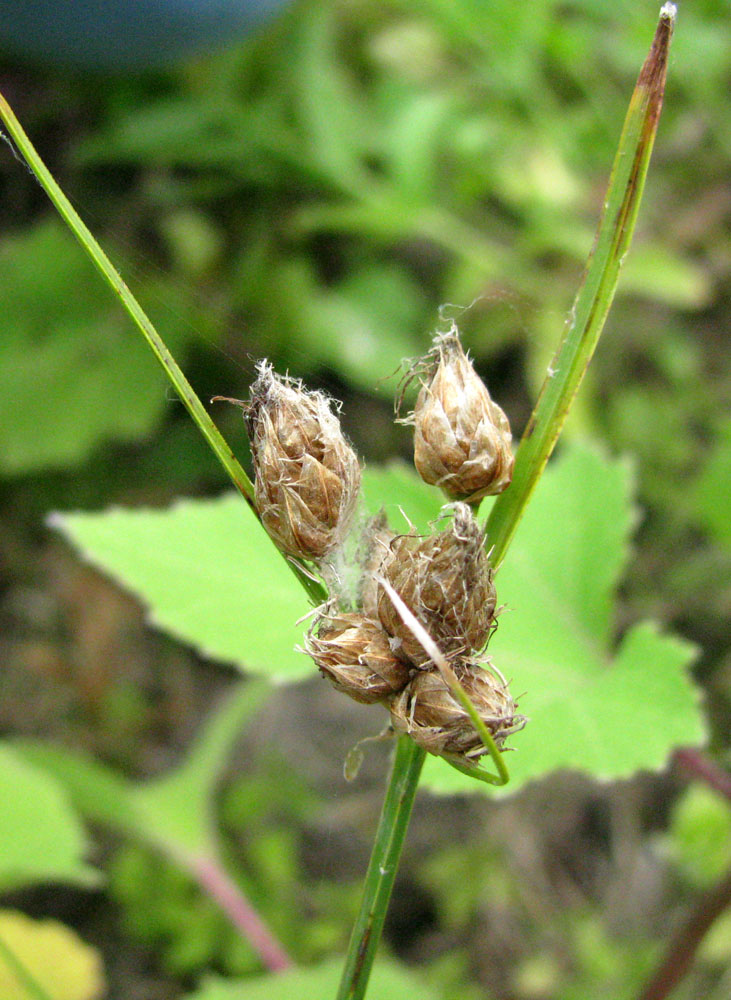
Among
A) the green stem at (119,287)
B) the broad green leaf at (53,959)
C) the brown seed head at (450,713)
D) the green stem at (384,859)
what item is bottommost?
the broad green leaf at (53,959)

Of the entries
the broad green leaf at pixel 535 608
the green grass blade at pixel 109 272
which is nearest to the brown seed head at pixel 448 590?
the green grass blade at pixel 109 272

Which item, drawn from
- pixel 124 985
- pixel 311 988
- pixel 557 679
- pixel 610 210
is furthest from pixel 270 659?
pixel 124 985

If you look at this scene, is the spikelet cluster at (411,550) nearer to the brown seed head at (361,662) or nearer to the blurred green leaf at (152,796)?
the brown seed head at (361,662)

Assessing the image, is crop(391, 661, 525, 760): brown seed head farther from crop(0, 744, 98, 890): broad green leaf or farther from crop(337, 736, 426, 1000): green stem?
A: crop(0, 744, 98, 890): broad green leaf

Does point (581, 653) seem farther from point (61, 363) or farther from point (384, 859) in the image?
point (61, 363)

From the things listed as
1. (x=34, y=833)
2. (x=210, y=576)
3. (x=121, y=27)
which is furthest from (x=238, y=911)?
(x=121, y=27)

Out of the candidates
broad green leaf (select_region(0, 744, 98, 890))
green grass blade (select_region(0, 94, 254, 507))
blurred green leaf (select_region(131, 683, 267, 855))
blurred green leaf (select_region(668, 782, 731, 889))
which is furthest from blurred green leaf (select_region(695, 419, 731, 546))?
green grass blade (select_region(0, 94, 254, 507))
